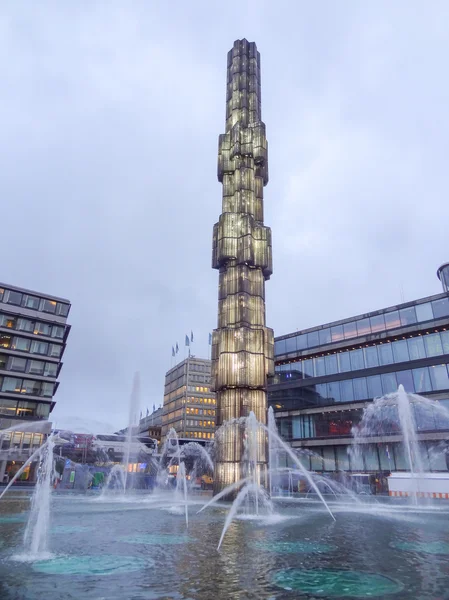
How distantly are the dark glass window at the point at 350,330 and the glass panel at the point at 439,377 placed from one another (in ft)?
41.2

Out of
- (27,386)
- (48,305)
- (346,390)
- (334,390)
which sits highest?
(48,305)

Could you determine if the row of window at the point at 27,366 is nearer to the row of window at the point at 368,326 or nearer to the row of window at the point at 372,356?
the row of window at the point at 372,356

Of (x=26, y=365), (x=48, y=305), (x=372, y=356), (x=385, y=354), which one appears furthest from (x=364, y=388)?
(x=48, y=305)

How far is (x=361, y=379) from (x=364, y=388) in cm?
137

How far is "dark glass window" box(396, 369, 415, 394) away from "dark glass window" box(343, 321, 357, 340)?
9167 millimetres

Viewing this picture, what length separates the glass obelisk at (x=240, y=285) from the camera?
37906 mm

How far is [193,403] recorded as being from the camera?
435ft

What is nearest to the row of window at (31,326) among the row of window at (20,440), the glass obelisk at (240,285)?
the row of window at (20,440)

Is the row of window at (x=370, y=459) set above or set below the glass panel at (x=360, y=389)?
below

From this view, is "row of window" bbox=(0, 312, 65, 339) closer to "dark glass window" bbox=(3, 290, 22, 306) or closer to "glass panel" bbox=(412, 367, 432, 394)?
"dark glass window" bbox=(3, 290, 22, 306)

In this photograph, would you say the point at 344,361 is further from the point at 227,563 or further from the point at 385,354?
the point at 227,563

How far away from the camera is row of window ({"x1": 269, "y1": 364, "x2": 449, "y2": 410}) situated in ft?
168

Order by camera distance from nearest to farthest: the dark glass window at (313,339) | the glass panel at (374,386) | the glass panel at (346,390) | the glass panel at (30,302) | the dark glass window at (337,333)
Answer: the glass panel at (374,386)
the glass panel at (346,390)
the dark glass window at (337,333)
the dark glass window at (313,339)
the glass panel at (30,302)

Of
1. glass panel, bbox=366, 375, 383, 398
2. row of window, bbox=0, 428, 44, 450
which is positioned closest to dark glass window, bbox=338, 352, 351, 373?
glass panel, bbox=366, 375, 383, 398
